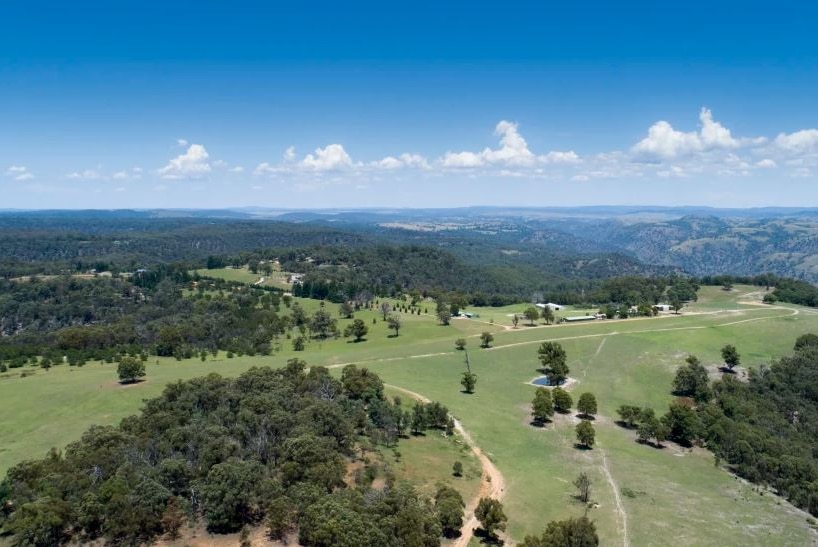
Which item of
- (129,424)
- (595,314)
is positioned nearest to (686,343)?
(595,314)

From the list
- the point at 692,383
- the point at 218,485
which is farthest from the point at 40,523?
the point at 692,383

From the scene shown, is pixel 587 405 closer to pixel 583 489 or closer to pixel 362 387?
pixel 583 489

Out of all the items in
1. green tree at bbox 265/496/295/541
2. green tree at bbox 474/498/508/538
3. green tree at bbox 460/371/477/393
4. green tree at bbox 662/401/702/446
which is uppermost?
green tree at bbox 265/496/295/541

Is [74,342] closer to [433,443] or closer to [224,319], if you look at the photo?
[224,319]

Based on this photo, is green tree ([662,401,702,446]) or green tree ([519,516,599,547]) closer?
green tree ([519,516,599,547])

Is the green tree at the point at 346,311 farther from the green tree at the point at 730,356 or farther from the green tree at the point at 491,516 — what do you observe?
the green tree at the point at 491,516

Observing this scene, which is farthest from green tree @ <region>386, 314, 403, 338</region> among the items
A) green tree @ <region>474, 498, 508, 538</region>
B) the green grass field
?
green tree @ <region>474, 498, 508, 538</region>

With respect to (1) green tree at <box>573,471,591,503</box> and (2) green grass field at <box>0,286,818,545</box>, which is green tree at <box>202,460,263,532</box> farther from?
(1) green tree at <box>573,471,591,503</box>

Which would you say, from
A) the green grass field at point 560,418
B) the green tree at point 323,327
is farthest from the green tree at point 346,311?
the green grass field at point 560,418
